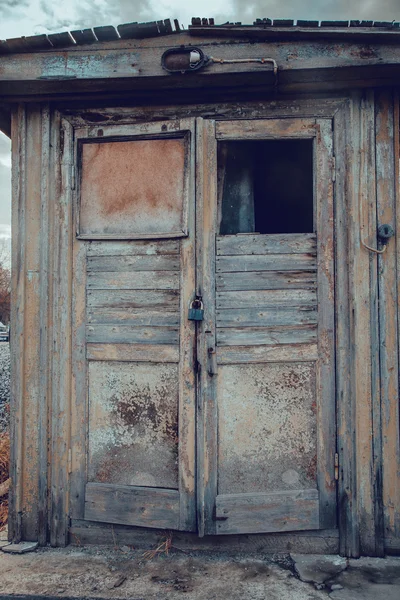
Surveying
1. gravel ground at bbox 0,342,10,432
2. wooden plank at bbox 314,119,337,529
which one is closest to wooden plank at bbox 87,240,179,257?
wooden plank at bbox 314,119,337,529

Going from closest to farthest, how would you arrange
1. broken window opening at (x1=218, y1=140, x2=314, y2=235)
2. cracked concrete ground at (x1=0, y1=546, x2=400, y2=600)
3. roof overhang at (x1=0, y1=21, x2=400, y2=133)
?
1. cracked concrete ground at (x1=0, y1=546, x2=400, y2=600)
2. roof overhang at (x1=0, y1=21, x2=400, y2=133)
3. broken window opening at (x1=218, y1=140, x2=314, y2=235)

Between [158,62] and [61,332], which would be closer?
[158,62]

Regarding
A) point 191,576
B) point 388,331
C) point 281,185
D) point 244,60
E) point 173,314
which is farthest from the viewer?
point 281,185

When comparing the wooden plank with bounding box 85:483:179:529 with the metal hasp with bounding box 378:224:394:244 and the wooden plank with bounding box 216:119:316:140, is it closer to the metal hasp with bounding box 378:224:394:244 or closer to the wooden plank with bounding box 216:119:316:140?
the metal hasp with bounding box 378:224:394:244

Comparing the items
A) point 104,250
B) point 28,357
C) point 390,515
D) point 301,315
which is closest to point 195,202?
point 104,250

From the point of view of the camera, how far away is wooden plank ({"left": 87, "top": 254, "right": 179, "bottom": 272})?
3119 millimetres

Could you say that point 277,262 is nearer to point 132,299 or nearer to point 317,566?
point 132,299

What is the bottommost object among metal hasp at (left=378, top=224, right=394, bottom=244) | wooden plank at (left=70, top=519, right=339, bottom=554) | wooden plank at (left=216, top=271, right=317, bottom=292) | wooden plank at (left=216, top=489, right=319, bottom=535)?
wooden plank at (left=70, top=519, right=339, bottom=554)

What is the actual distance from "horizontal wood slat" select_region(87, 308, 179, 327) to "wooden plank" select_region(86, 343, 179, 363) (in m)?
0.16

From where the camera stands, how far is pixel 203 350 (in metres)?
3.04

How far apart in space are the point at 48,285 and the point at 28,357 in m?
0.54

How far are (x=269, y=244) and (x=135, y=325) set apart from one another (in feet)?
3.60

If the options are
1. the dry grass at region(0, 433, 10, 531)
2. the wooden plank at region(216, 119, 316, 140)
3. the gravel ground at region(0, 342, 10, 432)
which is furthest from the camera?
the gravel ground at region(0, 342, 10, 432)

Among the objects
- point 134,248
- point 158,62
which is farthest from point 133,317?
point 158,62
